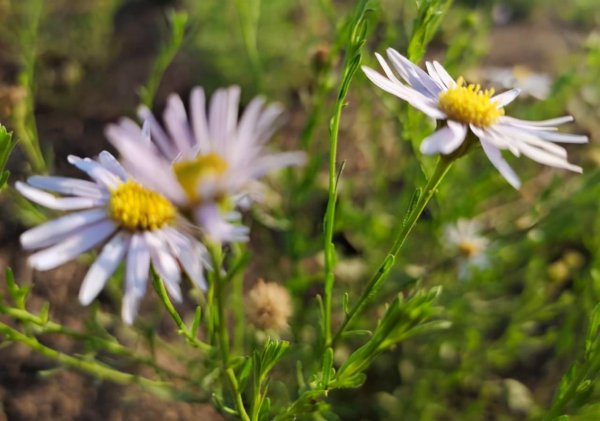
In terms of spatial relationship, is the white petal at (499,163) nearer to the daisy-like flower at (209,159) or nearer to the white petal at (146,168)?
the daisy-like flower at (209,159)

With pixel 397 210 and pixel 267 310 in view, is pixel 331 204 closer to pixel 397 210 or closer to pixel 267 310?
pixel 267 310

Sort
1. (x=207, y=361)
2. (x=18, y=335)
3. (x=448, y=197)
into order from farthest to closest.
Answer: (x=448, y=197) < (x=207, y=361) < (x=18, y=335)

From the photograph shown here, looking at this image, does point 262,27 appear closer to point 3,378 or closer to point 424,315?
point 3,378

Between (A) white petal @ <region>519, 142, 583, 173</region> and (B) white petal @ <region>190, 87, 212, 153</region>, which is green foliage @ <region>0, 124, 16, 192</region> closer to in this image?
(B) white petal @ <region>190, 87, 212, 153</region>

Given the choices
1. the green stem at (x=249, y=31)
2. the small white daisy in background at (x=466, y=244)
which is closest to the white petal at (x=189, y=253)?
the green stem at (x=249, y=31)

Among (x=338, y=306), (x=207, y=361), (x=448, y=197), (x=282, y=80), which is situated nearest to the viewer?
(x=207, y=361)

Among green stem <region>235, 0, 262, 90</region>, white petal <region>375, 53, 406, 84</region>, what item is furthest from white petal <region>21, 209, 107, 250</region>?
green stem <region>235, 0, 262, 90</region>

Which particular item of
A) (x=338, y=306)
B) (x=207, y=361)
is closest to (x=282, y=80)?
(x=338, y=306)
